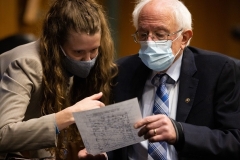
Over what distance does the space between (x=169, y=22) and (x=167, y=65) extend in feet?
0.69

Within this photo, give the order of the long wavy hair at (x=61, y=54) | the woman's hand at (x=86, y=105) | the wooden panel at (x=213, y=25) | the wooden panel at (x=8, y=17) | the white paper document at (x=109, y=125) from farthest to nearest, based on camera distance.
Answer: the wooden panel at (x=213, y=25) < the wooden panel at (x=8, y=17) < the long wavy hair at (x=61, y=54) < the woman's hand at (x=86, y=105) < the white paper document at (x=109, y=125)

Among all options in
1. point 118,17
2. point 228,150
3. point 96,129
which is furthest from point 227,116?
point 118,17

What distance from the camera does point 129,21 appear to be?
269 inches

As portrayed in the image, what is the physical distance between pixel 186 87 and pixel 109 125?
1.85ft

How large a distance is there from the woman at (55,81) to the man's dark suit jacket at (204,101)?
17 centimetres

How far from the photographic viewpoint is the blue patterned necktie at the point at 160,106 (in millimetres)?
2756

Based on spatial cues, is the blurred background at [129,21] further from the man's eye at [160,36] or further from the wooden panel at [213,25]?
the man's eye at [160,36]

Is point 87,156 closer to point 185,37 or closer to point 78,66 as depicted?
point 78,66

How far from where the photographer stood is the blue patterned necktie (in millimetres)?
2756

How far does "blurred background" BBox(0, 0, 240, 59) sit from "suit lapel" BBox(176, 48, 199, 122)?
288 centimetres

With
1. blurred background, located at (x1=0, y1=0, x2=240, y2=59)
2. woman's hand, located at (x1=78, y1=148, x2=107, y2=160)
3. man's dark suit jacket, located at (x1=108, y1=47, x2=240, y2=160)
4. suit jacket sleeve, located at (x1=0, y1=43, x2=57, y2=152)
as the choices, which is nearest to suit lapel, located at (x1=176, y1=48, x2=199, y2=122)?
man's dark suit jacket, located at (x1=108, y1=47, x2=240, y2=160)

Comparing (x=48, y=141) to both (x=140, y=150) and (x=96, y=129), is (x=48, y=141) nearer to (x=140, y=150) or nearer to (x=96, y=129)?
(x=96, y=129)

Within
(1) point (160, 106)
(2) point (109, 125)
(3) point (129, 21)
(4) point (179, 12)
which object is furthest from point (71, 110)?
(3) point (129, 21)

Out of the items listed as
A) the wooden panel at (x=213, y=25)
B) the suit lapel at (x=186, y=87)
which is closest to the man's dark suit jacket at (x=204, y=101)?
the suit lapel at (x=186, y=87)
